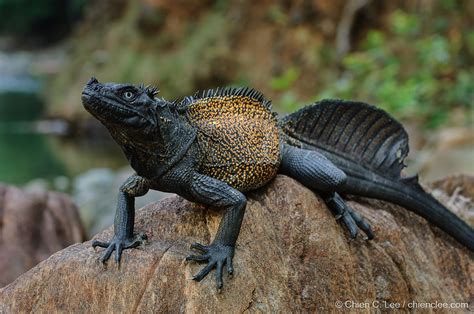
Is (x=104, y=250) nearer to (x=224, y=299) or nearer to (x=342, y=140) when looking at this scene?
(x=224, y=299)

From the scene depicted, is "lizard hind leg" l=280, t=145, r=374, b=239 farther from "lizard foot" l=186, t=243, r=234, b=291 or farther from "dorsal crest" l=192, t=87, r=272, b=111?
"lizard foot" l=186, t=243, r=234, b=291

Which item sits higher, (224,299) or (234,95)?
(234,95)

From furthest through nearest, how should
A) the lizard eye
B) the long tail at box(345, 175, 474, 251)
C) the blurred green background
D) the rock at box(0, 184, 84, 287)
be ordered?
the blurred green background → the rock at box(0, 184, 84, 287) → the long tail at box(345, 175, 474, 251) → the lizard eye

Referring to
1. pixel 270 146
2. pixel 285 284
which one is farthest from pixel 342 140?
pixel 285 284

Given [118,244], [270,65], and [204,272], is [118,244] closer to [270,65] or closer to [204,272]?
[204,272]

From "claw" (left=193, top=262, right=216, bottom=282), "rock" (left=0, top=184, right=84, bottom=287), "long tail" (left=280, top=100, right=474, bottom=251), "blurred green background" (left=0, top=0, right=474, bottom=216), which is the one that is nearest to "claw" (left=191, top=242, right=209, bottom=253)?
"claw" (left=193, top=262, right=216, bottom=282)

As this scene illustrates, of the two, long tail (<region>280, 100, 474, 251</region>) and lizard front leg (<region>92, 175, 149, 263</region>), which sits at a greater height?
long tail (<region>280, 100, 474, 251</region>)

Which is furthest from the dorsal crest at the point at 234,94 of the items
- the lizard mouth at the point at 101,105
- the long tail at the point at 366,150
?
the lizard mouth at the point at 101,105

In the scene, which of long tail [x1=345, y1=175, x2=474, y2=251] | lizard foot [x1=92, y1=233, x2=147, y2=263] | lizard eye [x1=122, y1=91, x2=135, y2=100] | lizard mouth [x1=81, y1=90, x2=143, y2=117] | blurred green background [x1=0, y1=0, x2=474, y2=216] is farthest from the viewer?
blurred green background [x1=0, y1=0, x2=474, y2=216]
